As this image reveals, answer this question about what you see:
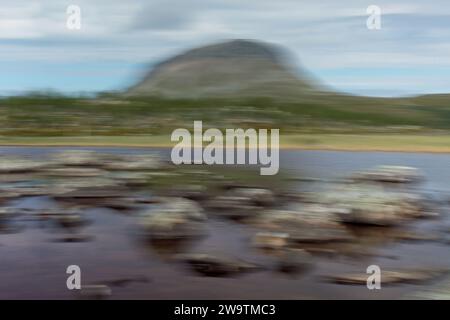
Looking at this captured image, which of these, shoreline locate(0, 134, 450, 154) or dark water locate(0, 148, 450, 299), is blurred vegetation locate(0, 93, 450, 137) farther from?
dark water locate(0, 148, 450, 299)

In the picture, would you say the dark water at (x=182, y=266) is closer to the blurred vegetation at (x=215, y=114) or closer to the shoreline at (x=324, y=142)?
the shoreline at (x=324, y=142)

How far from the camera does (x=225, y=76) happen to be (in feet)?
18.7

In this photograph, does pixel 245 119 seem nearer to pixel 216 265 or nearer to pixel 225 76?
pixel 225 76

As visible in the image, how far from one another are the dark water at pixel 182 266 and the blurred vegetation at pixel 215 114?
37 cm

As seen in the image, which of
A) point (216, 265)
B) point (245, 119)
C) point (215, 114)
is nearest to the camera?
point (216, 265)

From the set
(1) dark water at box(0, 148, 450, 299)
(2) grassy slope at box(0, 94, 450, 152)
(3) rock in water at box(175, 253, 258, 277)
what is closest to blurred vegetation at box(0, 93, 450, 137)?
(2) grassy slope at box(0, 94, 450, 152)

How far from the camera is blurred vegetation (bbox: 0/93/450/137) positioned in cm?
448

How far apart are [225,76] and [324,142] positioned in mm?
1222

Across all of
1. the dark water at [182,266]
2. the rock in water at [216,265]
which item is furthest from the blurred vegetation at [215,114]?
the rock in water at [216,265]

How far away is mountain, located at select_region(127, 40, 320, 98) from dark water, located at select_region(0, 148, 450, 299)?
798mm

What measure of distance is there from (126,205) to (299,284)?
3.41 m

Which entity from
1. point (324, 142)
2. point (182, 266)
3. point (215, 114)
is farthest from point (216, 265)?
point (324, 142)
